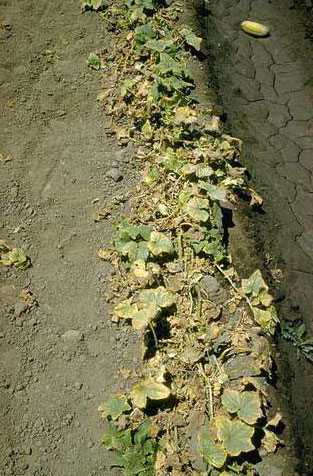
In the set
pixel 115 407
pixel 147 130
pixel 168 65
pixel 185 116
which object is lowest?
pixel 115 407

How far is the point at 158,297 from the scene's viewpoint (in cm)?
260

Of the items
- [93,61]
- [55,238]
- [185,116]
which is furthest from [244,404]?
[93,61]

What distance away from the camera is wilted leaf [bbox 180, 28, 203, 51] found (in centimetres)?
395

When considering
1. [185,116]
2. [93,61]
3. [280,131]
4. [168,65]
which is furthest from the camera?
[280,131]

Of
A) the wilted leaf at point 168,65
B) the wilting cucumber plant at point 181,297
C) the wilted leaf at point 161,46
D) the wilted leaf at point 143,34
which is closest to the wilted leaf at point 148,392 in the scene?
the wilting cucumber plant at point 181,297

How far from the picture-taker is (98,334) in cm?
273

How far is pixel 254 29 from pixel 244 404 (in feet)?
11.4

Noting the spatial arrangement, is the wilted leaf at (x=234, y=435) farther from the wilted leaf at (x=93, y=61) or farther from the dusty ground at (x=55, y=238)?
the wilted leaf at (x=93, y=61)

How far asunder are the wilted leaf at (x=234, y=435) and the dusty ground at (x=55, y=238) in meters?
0.54

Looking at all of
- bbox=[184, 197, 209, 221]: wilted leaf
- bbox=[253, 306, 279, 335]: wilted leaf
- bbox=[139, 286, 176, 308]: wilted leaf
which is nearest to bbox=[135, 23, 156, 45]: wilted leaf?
bbox=[184, 197, 209, 221]: wilted leaf

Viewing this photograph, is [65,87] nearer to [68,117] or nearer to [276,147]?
[68,117]

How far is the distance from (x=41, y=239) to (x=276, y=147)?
75.4 inches

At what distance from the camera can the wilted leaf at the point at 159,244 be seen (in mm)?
2781

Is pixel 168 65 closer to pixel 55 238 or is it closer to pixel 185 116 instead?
pixel 185 116
